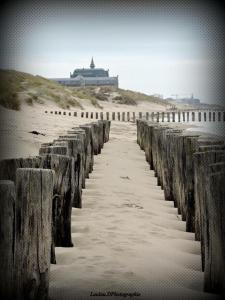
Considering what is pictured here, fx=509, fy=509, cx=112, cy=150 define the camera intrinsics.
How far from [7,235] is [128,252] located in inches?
60.9

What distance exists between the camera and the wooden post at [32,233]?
2.83 metres

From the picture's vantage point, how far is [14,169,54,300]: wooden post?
2.83m

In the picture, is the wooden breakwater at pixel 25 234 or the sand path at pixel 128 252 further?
the sand path at pixel 128 252

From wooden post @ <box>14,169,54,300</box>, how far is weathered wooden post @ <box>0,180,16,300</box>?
5 cm

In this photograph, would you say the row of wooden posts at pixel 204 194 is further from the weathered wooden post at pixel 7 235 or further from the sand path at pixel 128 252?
the weathered wooden post at pixel 7 235

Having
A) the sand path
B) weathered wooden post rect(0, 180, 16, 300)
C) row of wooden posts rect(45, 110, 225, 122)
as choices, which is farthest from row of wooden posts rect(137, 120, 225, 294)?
row of wooden posts rect(45, 110, 225, 122)

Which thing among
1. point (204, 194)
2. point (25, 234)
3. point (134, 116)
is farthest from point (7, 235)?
point (134, 116)

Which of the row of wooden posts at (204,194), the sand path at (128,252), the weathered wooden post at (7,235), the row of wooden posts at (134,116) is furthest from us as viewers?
the row of wooden posts at (134,116)

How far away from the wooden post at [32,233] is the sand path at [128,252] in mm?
270

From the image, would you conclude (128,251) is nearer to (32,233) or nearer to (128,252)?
(128,252)

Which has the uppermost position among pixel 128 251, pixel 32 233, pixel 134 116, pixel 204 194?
pixel 134 116

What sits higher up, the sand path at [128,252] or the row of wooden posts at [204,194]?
the row of wooden posts at [204,194]

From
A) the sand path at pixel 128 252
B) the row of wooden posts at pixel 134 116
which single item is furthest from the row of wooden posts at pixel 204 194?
the row of wooden posts at pixel 134 116

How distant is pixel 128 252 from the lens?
13.4 ft
